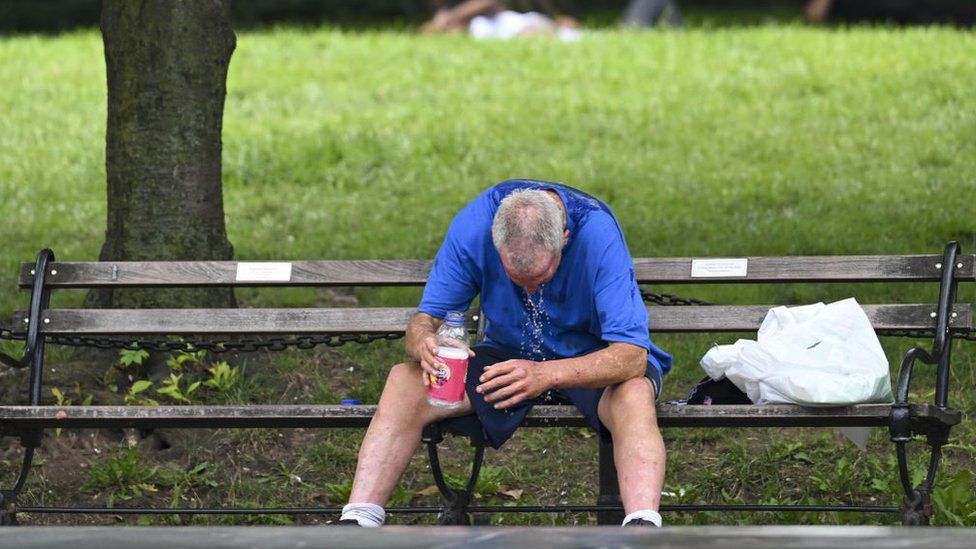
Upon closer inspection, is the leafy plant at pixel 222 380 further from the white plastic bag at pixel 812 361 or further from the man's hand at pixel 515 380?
the white plastic bag at pixel 812 361

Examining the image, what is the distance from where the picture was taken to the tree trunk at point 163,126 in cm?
698

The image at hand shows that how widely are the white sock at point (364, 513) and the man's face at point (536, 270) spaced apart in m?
0.84

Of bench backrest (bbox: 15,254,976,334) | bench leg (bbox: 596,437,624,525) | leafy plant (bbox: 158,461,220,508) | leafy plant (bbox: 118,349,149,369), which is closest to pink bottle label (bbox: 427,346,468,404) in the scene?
bench leg (bbox: 596,437,624,525)

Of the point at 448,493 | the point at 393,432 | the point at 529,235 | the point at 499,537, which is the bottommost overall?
the point at 448,493

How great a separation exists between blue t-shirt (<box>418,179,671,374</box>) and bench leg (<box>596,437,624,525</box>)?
34cm

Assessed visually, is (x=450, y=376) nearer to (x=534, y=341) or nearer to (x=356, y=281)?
(x=534, y=341)

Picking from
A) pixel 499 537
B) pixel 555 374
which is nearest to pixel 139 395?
pixel 555 374

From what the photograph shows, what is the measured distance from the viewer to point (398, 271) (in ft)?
19.8

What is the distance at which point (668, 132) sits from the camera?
10.9 metres

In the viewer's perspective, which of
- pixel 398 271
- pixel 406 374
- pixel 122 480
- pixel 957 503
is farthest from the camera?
pixel 122 480

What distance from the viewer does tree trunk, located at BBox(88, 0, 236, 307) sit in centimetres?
698

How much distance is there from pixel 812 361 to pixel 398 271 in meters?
1.60

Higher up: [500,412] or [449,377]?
[449,377]

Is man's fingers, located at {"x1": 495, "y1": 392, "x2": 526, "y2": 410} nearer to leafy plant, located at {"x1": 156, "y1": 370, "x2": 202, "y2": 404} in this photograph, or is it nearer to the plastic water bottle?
the plastic water bottle
